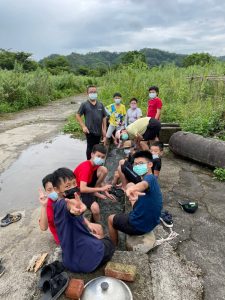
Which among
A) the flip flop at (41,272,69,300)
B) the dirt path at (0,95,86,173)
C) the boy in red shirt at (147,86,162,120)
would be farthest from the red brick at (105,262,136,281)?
the dirt path at (0,95,86,173)

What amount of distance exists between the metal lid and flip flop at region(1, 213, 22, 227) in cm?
239

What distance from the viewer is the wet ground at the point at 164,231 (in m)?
3.20

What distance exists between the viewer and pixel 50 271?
301 centimetres

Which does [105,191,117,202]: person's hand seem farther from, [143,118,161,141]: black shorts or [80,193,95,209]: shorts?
[143,118,161,141]: black shorts

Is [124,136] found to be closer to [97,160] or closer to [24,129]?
[97,160]

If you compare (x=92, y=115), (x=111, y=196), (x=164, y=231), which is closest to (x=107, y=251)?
(x=164, y=231)

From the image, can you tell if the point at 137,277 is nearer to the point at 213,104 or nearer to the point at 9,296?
the point at 9,296

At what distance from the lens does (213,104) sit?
35.5 ft

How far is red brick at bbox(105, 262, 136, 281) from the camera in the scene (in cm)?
290

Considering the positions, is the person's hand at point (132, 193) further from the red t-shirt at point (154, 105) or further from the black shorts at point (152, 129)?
the red t-shirt at point (154, 105)

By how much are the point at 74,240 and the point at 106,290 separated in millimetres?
545

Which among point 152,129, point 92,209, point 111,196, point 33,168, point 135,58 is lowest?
point 33,168

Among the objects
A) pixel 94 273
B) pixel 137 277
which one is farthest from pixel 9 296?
pixel 137 277

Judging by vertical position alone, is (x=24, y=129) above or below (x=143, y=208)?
below
